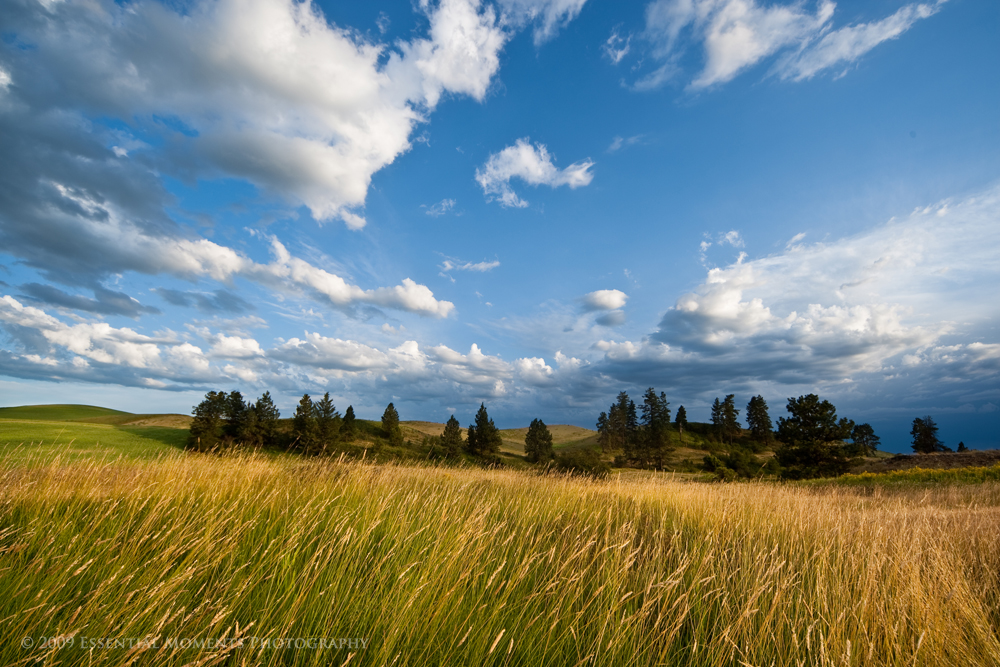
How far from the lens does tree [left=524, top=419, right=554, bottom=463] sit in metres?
49.2

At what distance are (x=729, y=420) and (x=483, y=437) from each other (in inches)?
1907

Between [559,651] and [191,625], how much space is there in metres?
2.03

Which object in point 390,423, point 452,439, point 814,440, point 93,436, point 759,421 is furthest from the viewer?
point 759,421

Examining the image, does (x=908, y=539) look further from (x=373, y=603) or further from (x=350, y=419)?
(x=350, y=419)

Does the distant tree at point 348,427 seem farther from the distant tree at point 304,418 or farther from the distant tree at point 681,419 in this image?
the distant tree at point 681,419

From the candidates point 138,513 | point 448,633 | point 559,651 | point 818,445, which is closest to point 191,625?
point 448,633

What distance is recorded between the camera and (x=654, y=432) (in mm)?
66938

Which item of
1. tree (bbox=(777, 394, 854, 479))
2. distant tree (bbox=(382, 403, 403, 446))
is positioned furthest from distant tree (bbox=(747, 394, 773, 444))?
distant tree (bbox=(382, 403, 403, 446))

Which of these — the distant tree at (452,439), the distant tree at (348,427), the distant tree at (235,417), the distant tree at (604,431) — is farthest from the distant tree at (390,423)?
the distant tree at (604,431)

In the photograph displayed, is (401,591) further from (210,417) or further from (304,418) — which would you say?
(210,417)

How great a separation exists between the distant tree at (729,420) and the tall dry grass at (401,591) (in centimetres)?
7870

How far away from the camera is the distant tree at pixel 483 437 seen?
5581cm

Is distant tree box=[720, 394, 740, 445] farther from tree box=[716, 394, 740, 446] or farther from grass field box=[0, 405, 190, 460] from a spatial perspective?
grass field box=[0, 405, 190, 460]

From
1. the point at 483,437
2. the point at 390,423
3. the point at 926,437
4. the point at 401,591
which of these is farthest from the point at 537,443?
the point at 926,437
